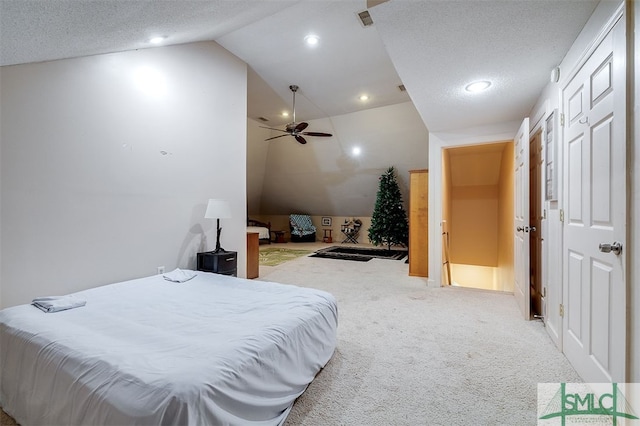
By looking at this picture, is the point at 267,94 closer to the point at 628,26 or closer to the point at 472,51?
the point at 472,51

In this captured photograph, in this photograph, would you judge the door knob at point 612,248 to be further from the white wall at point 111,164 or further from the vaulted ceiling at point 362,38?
the white wall at point 111,164

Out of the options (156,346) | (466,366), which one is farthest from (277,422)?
(466,366)

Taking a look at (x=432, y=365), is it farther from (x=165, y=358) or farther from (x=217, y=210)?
(x=217, y=210)

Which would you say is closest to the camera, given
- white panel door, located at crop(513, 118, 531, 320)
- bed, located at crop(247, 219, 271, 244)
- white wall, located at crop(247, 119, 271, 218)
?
white panel door, located at crop(513, 118, 531, 320)

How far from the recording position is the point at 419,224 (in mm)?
4887

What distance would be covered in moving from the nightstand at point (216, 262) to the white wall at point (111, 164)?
0.61 feet

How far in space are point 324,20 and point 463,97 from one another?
174 cm

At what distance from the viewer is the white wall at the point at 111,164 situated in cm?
218

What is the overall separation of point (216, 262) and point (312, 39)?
297 cm

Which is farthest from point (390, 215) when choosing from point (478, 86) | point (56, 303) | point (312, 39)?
point (56, 303)

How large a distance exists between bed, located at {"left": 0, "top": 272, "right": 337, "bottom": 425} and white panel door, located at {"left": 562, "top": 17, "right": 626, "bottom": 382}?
5.11 ft

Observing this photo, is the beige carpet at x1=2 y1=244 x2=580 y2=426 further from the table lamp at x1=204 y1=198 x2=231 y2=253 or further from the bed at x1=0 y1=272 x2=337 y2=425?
the table lamp at x1=204 y1=198 x2=231 y2=253

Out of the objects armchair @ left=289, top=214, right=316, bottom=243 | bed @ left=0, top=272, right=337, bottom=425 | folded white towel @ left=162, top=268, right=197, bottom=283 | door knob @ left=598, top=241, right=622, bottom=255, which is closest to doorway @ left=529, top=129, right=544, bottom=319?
door knob @ left=598, top=241, right=622, bottom=255

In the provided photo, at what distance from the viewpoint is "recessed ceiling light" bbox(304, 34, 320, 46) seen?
357cm
